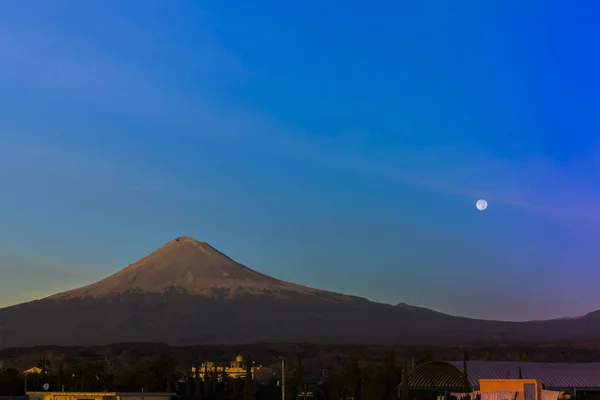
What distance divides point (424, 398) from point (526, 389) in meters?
26.0

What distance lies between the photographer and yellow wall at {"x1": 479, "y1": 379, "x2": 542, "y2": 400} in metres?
67.8

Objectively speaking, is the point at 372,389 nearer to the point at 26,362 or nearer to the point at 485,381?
the point at 485,381

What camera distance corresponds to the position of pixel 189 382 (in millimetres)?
103625

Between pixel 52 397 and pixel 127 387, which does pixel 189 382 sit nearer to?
pixel 127 387

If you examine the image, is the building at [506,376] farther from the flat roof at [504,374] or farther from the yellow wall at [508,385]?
the yellow wall at [508,385]

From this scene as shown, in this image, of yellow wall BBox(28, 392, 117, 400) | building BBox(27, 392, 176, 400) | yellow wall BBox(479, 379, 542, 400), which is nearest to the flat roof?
yellow wall BBox(479, 379, 542, 400)

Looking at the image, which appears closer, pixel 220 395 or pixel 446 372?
pixel 446 372

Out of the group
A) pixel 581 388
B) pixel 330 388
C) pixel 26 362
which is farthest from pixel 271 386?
pixel 26 362

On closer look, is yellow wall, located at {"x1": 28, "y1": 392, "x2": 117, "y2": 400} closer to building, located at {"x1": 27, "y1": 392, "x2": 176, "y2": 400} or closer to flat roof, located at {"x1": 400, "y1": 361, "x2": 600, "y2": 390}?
building, located at {"x1": 27, "y1": 392, "x2": 176, "y2": 400}

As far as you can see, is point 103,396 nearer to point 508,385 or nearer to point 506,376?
point 506,376

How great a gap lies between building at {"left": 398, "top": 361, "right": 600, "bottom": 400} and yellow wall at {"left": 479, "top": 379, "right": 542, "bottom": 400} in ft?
18.2

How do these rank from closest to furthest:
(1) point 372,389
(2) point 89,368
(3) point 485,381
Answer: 1. (3) point 485,381
2. (1) point 372,389
3. (2) point 89,368

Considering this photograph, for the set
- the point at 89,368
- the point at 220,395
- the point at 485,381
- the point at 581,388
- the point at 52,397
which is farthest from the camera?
the point at 89,368

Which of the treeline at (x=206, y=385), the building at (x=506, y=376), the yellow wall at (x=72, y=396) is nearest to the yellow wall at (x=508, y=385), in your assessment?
the building at (x=506, y=376)
